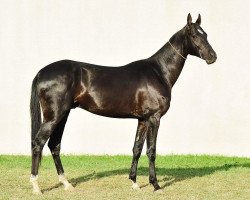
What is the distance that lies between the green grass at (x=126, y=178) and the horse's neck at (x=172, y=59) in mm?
1736

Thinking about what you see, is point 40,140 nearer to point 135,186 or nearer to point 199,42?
point 135,186

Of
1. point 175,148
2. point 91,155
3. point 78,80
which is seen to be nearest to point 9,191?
point 78,80

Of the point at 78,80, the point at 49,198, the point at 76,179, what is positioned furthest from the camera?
the point at 76,179

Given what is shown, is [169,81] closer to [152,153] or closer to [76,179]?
[152,153]

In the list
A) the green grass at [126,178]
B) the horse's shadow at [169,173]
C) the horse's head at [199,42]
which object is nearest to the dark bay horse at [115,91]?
the horse's head at [199,42]

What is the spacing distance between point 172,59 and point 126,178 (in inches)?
89.9

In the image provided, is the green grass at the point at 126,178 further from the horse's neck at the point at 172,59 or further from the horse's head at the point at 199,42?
the horse's head at the point at 199,42

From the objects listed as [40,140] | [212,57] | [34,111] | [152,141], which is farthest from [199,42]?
[40,140]

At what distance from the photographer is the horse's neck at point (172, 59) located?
8.42 m

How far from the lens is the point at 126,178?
9375 mm

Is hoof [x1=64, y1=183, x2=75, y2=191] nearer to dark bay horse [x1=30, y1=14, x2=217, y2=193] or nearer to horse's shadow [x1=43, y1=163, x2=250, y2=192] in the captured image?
dark bay horse [x1=30, y1=14, x2=217, y2=193]

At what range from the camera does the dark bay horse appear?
305 inches

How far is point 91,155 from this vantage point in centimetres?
1237

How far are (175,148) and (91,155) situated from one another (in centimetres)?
191
